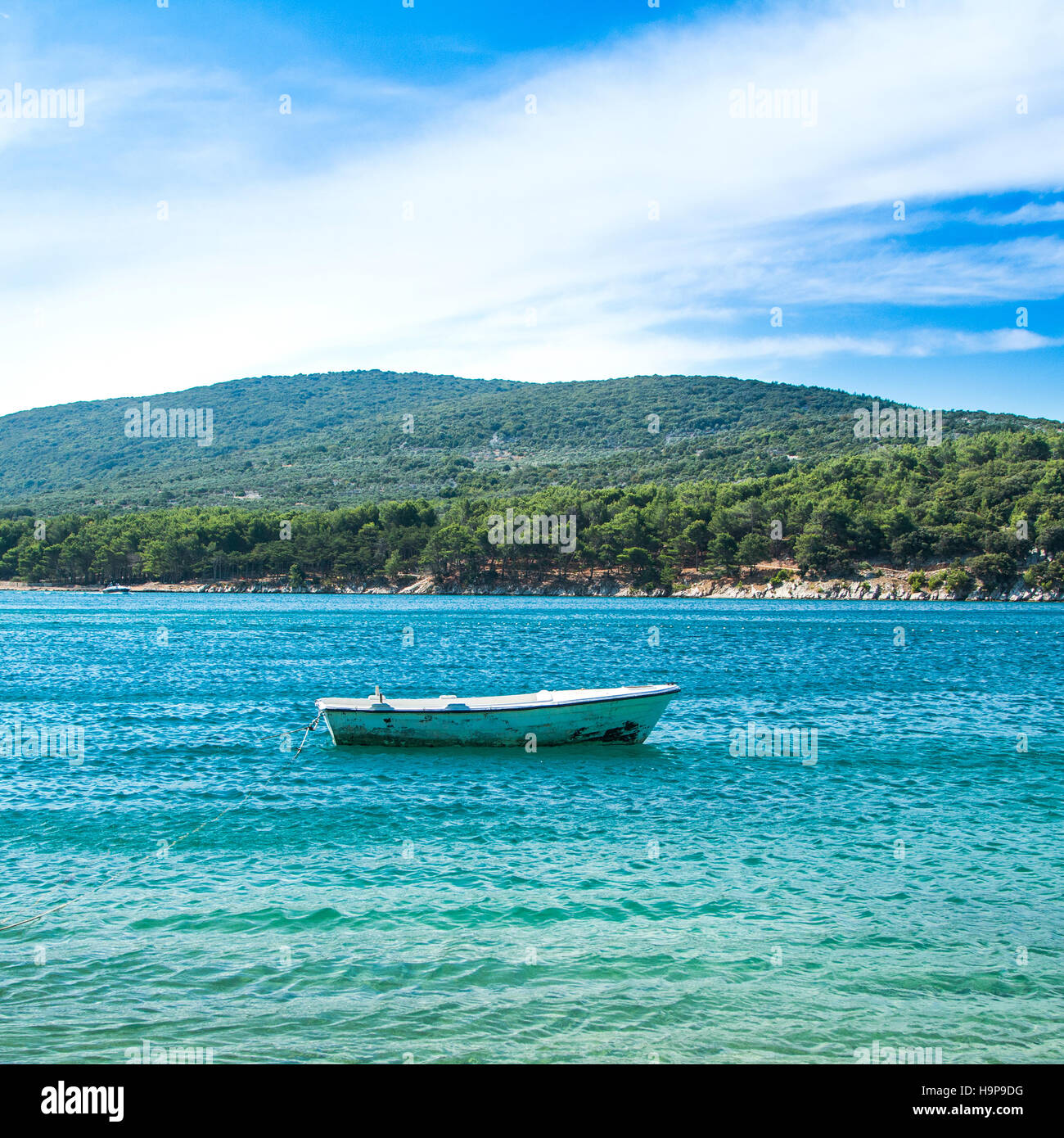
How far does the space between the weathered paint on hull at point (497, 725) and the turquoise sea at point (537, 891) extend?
44 centimetres

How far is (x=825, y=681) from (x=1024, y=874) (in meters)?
26.9

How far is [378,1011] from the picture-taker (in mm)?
9359

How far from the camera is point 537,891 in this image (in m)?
13.0

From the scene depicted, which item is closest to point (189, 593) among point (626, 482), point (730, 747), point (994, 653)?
point (626, 482)
